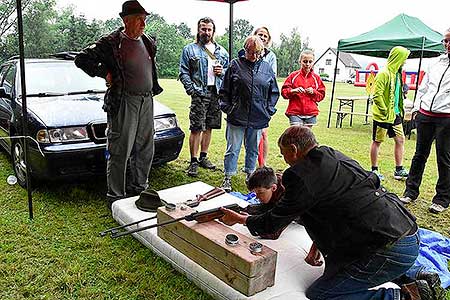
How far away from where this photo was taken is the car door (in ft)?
14.2

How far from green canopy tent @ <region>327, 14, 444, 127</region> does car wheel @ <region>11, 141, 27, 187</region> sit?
7407 millimetres

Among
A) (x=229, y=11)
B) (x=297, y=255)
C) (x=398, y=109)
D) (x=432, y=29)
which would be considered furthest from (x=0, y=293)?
(x=432, y=29)

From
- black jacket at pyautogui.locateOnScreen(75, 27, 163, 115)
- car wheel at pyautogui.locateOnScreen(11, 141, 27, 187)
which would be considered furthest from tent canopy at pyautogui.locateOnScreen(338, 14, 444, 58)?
car wheel at pyautogui.locateOnScreen(11, 141, 27, 187)

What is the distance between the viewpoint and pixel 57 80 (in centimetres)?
450

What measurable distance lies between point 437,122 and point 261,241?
2.27 metres

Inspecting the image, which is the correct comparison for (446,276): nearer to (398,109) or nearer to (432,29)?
(398,109)

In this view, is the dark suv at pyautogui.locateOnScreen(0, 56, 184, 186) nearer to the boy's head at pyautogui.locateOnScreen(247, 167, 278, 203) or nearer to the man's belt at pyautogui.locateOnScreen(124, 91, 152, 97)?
the man's belt at pyautogui.locateOnScreen(124, 91, 152, 97)

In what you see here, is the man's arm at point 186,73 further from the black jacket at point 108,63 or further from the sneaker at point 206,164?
the black jacket at point 108,63

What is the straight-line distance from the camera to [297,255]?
2484mm

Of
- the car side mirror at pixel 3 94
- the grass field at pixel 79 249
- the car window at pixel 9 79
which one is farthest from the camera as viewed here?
the car window at pixel 9 79

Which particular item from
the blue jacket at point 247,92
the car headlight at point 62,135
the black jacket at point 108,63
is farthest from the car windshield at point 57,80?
the blue jacket at point 247,92

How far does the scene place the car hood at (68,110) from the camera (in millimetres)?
3660

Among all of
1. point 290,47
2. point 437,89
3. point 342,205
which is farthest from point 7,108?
point 290,47

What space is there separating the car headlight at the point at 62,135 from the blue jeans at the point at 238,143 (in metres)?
1.41
